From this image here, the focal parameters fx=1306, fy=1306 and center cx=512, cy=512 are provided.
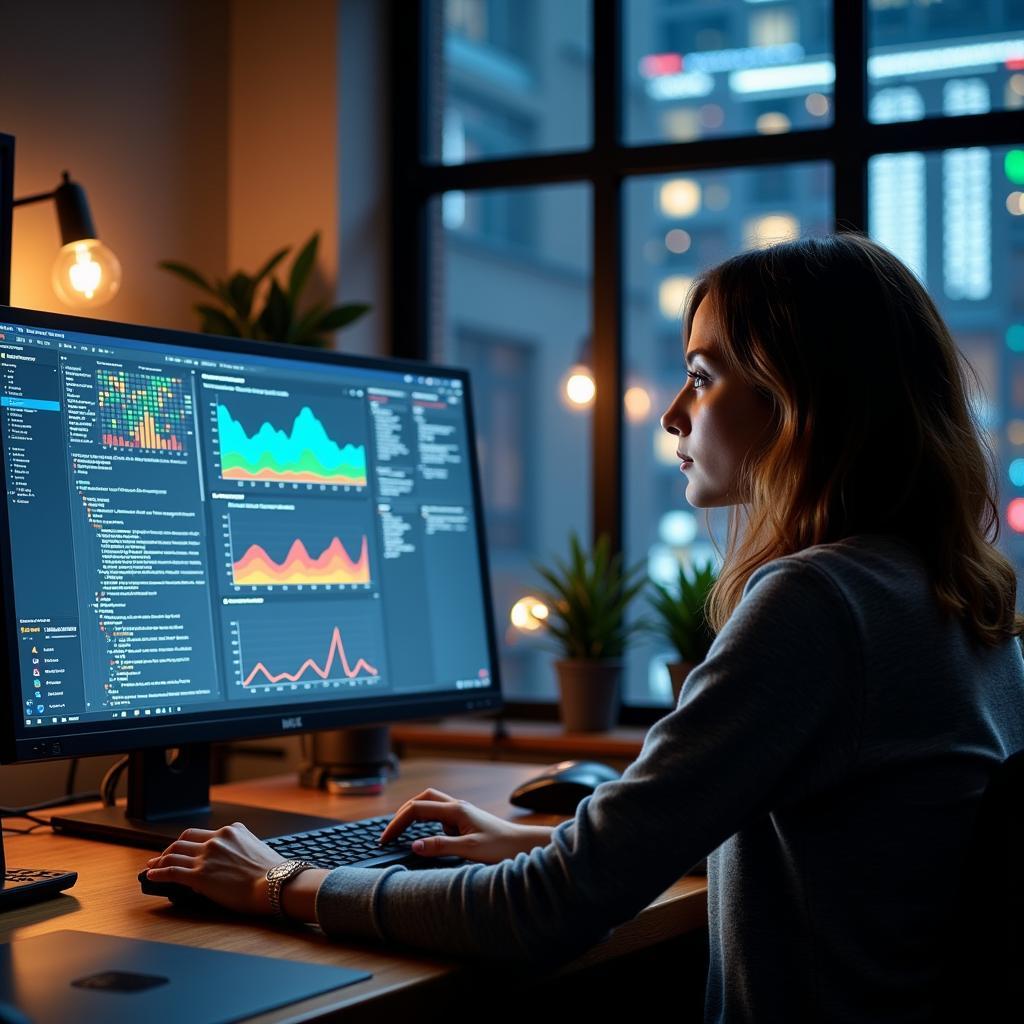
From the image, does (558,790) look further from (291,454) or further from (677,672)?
(677,672)

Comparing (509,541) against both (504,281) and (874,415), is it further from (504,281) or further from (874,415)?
(874,415)

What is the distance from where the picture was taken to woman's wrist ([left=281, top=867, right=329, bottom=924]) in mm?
1074

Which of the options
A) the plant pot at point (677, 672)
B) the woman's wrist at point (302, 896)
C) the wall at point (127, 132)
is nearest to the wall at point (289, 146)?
the wall at point (127, 132)

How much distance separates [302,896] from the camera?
1.08 metres

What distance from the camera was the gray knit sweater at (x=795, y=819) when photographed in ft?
3.13

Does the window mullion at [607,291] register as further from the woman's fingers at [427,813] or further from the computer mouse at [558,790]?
the woman's fingers at [427,813]

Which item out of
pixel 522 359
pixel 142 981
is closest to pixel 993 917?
pixel 142 981

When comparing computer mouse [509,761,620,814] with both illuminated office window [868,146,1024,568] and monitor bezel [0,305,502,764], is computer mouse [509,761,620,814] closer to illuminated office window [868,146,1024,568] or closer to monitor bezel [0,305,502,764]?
monitor bezel [0,305,502,764]

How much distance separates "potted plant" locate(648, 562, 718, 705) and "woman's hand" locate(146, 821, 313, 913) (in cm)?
118

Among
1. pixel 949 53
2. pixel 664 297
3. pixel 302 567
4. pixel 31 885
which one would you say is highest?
pixel 949 53

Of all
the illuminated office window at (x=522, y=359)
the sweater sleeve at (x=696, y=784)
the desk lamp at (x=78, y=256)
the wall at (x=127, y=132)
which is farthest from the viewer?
the illuminated office window at (x=522, y=359)

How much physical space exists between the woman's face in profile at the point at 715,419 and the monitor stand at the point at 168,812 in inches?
22.4

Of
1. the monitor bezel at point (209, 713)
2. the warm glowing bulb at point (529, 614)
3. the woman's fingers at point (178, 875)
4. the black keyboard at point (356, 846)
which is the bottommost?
the black keyboard at point (356, 846)

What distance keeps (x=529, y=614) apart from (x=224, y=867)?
135 cm
